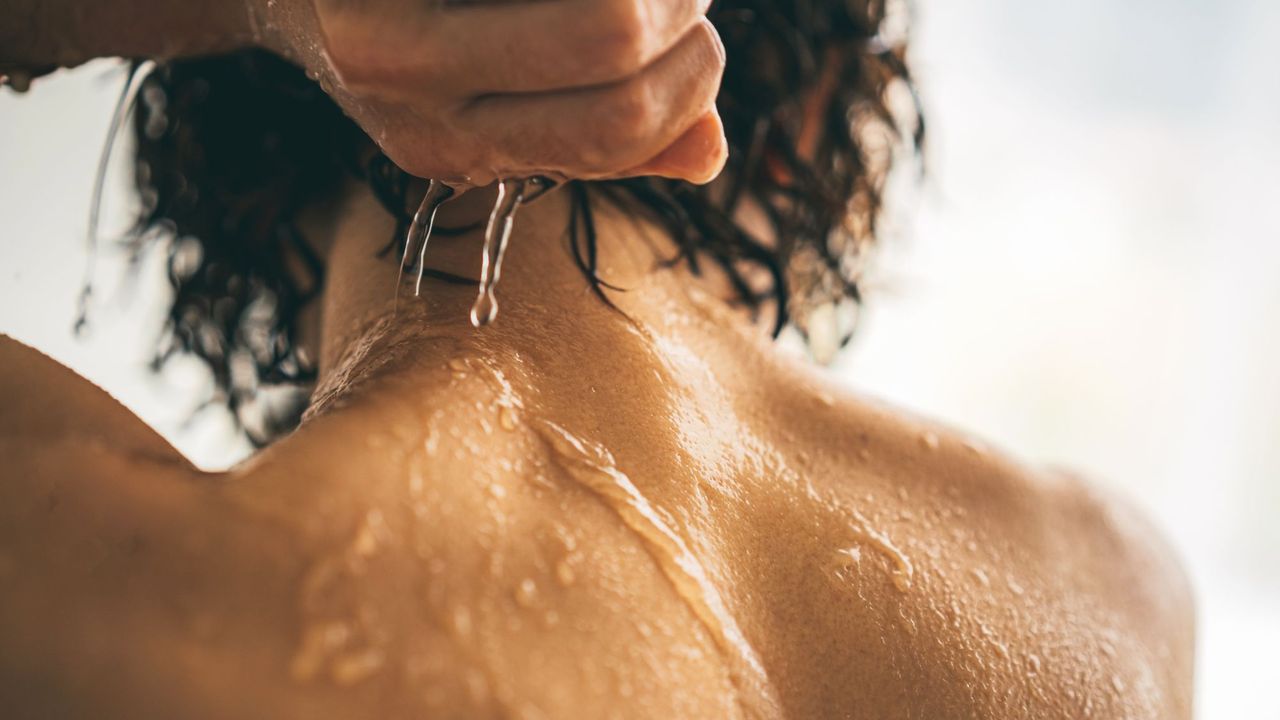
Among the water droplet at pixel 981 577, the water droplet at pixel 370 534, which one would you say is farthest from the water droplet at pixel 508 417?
the water droplet at pixel 981 577

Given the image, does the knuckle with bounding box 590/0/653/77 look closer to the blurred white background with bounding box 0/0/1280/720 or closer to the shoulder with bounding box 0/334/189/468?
the shoulder with bounding box 0/334/189/468

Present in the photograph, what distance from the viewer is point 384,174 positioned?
78cm

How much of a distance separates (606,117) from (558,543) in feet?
0.78

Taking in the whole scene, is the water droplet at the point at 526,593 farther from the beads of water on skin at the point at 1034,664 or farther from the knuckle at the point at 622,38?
the beads of water on skin at the point at 1034,664

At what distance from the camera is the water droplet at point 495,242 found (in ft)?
1.73

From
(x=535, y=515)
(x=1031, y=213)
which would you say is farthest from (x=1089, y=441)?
(x=535, y=515)

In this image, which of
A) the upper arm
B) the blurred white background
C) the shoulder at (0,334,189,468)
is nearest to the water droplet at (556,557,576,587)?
the shoulder at (0,334,189,468)

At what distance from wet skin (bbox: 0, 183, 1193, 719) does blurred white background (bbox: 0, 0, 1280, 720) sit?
1876 millimetres

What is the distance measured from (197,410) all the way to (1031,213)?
7.93 feet

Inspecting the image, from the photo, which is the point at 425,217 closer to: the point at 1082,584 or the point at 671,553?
the point at 671,553

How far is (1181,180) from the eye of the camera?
2.79 metres

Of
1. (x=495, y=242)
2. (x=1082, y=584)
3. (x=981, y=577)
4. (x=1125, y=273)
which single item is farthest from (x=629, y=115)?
(x=1125, y=273)

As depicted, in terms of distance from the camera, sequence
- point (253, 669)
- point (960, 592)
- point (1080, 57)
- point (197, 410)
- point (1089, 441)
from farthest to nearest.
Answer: point (1089, 441), point (1080, 57), point (197, 410), point (960, 592), point (253, 669)

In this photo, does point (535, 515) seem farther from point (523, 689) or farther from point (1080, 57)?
point (1080, 57)
